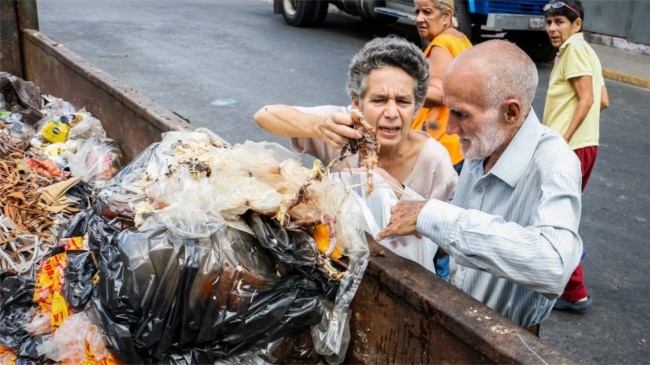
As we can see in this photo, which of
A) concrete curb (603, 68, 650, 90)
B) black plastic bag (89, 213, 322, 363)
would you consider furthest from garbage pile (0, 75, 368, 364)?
concrete curb (603, 68, 650, 90)

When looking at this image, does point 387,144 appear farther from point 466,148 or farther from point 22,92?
point 22,92

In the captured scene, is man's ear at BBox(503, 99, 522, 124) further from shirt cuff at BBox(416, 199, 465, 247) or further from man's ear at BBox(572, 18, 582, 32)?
man's ear at BBox(572, 18, 582, 32)

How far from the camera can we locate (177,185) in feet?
7.26

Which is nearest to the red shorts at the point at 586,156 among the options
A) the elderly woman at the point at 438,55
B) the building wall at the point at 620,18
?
the elderly woman at the point at 438,55

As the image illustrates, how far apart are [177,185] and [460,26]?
24.5ft

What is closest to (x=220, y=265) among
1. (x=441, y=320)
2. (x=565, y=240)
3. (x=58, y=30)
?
(x=441, y=320)

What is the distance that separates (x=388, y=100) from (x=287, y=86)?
5775 mm

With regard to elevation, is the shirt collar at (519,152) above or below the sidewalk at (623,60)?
above

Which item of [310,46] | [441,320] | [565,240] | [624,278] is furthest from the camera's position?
[310,46]

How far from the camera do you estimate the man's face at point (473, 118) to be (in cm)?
195

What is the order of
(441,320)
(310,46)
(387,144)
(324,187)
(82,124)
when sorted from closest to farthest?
(441,320) < (324,187) < (387,144) < (82,124) < (310,46)

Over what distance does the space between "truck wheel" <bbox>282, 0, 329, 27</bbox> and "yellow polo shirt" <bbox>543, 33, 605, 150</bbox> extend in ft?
27.2

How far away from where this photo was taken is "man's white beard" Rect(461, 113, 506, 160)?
1967 mm

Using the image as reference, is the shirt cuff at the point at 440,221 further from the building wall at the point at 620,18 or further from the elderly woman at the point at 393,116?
the building wall at the point at 620,18
